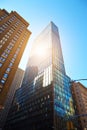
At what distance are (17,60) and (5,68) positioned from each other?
984 cm

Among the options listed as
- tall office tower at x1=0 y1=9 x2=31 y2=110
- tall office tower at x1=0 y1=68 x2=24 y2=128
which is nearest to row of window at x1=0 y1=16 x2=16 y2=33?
tall office tower at x1=0 y1=9 x2=31 y2=110

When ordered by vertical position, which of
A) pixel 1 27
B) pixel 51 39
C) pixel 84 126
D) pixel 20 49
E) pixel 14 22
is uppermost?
pixel 51 39

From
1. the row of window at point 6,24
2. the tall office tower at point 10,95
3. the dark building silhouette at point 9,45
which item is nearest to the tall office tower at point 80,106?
the dark building silhouette at point 9,45

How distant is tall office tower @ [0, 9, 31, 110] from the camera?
4222 cm

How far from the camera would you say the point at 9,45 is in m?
53.8

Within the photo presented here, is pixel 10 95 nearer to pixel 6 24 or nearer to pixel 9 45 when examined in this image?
pixel 9 45

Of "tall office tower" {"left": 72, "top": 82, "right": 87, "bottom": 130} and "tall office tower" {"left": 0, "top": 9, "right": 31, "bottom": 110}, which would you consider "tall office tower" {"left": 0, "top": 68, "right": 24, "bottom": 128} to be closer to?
"tall office tower" {"left": 72, "top": 82, "right": 87, "bottom": 130}

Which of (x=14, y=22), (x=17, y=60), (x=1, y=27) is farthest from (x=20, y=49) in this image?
(x=14, y=22)

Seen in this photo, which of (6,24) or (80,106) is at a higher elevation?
(6,24)

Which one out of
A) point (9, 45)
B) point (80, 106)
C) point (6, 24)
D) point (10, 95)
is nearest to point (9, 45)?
point (9, 45)

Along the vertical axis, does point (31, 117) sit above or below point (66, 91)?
below

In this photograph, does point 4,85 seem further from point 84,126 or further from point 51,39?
point 51,39

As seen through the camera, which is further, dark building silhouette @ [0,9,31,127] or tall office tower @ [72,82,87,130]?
tall office tower @ [72,82,87,130]

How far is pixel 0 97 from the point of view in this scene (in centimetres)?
3756
